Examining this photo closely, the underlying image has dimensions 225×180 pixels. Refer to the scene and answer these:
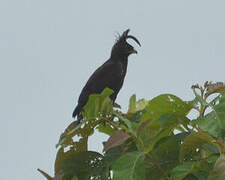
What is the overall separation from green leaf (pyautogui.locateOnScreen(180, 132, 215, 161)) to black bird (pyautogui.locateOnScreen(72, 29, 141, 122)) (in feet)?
19.9

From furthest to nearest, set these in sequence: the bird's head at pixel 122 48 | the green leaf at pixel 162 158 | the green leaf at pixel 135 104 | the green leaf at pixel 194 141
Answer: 1. the bird's head at pixel 122 48
2. the green leaf at pixel 135 104
3. the green leaf at pixel 162 158
4. the green leaf at pixel 194 141

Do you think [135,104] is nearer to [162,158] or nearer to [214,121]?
[162,158]

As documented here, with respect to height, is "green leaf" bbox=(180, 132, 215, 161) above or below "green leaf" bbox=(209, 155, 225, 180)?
above

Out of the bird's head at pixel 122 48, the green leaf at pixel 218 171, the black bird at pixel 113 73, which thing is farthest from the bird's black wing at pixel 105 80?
the green leaf at pixel 218 171

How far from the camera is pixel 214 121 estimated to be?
7.15 feet

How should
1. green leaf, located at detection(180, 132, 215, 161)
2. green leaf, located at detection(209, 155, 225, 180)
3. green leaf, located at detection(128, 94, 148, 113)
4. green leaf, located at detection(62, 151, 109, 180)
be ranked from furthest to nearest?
1. green leaf, located at detection(128, 94, 148, 113)
2. green leaf, located at detection(62, 151, 109, 180)
3. green leaf, located at detection(180, 132, 215, 161)
4. green leaf, located at detection(209, 155, 225, 180)

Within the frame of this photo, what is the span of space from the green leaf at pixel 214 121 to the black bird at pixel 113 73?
6.06m

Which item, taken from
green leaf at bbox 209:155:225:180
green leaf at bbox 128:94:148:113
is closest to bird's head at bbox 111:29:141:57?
green leaf at bbox 128:94:148:113

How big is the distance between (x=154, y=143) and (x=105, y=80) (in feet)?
22.5

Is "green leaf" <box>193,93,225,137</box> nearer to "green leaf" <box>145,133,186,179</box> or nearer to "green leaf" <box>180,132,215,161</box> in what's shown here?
"green leaf" <box>180,132,215,161</box>

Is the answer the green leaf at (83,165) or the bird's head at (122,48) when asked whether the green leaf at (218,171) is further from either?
the bird's head at (122,48)

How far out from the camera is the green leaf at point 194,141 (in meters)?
2.15

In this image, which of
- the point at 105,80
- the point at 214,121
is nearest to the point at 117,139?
the point at 214,121

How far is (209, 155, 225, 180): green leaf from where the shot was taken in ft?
6.54
